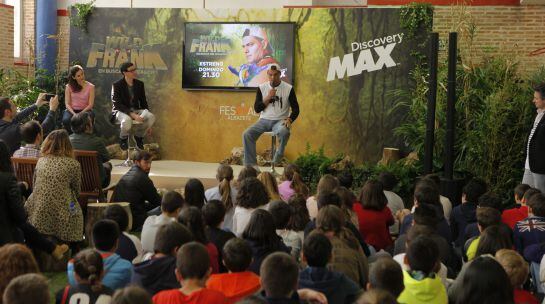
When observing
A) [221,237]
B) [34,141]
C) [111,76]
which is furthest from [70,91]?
[221,237]

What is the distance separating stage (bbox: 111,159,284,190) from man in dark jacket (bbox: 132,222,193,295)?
5.70m

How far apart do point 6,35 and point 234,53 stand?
4.35m

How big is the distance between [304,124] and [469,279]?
8072 millimetres

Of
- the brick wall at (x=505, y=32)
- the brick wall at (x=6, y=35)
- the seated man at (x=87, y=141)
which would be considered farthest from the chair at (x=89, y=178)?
the brick wall at (x=6, y=35)

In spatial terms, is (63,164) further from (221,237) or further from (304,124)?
(304,124)

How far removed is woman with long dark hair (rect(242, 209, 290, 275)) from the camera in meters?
4.68

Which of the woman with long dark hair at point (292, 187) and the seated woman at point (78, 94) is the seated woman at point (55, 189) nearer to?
the woman with long dark hair at point (292, 187)

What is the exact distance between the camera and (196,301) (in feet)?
12.1

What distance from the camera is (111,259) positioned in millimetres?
4430

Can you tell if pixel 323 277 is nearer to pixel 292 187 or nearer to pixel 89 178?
pixel 292 187

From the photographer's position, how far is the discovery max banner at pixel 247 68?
11.7m

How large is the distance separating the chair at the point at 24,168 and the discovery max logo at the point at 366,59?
5.59 meters

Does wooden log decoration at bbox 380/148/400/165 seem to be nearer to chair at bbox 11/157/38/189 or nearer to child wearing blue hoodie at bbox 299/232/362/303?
chair at bbox 11/157/38/189

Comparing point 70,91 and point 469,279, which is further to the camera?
point 70,91
